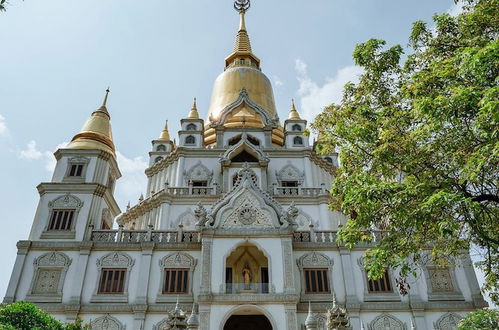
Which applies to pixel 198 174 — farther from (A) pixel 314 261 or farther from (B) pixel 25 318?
(B) pixel 25 318

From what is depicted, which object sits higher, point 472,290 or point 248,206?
point 248,206

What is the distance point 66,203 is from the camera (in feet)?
78.7

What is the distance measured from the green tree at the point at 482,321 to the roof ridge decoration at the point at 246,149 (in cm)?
1493

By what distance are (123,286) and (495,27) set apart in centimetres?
1868

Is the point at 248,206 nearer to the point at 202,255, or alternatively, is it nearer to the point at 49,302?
the point at 202,255

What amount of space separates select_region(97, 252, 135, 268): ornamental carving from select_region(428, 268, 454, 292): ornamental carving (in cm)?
1498

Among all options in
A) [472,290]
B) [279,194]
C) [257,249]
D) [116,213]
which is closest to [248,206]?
[257,249]

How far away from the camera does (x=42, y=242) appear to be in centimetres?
2234

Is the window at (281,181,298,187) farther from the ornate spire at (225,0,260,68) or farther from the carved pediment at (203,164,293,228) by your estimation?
the ornate spire at (225,0,260,68)

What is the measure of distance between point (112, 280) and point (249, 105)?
Result: 17.9 meters

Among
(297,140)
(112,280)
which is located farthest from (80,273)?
(297,140)

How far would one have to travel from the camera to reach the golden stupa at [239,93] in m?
33.3

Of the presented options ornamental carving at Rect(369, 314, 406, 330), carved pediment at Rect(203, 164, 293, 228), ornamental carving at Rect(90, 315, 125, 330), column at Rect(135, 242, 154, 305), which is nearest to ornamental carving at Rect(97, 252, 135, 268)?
column at Rect(135, 242, 154, 305)

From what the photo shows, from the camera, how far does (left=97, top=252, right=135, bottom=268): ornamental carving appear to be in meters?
21.8
